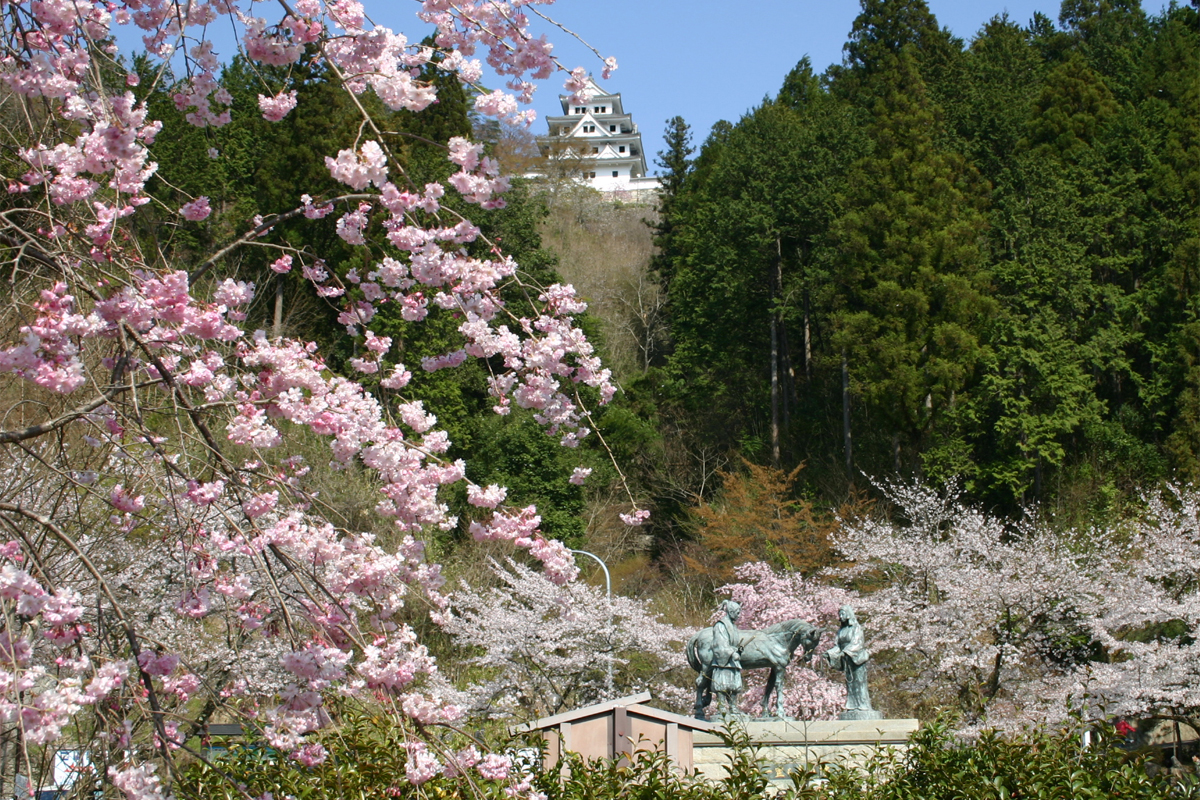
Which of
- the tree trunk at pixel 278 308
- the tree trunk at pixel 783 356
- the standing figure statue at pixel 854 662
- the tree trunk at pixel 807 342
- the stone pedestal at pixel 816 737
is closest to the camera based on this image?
the stone pedestal at pixel 816 737

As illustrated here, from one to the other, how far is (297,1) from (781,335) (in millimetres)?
20209

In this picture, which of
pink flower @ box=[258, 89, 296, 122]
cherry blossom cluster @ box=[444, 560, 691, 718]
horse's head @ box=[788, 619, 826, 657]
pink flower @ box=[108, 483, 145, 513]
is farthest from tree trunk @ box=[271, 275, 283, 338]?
pink flower @ box=[108, 483, 145, 513]

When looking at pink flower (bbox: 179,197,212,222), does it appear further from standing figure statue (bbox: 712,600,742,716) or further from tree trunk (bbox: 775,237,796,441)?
tree trunk (bbox: 775,237,796,441)

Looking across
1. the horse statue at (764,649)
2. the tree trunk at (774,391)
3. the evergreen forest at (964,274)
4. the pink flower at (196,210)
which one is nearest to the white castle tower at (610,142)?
the evergreen forest at (964,274)

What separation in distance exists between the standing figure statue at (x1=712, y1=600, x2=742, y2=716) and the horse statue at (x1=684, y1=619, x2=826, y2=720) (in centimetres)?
6

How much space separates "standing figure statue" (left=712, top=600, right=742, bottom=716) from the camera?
324 inches

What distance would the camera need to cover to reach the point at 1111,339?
1642 centimetres

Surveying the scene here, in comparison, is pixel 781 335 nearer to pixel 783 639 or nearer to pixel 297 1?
pixel 783 639

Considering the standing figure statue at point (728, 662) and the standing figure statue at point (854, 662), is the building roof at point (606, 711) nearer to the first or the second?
the standing figure statue at point (728, 662)

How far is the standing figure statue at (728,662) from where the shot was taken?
8242 mm

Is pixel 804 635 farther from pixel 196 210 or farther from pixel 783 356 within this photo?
pixel 783 356

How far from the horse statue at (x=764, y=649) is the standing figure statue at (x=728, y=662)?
0.06 metres

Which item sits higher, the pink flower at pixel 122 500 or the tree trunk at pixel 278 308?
the tree trunk at pixel 278 308

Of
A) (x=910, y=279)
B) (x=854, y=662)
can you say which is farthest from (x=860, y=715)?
(x=910, y=279)
